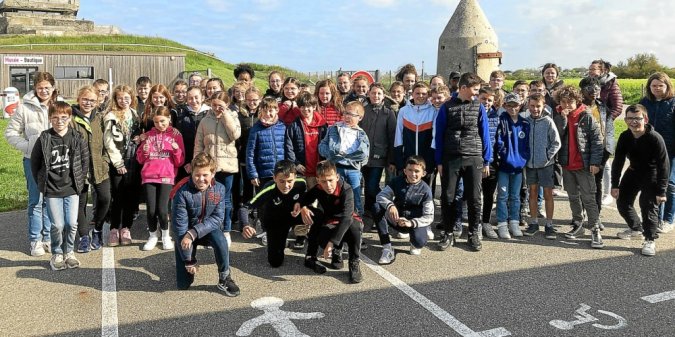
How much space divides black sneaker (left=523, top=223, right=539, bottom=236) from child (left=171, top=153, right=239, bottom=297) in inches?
144

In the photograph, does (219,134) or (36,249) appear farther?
(219,134)

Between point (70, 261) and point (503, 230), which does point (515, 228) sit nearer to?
point (503, 230)

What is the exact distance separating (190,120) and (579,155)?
4596mm

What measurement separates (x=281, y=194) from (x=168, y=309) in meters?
1.60

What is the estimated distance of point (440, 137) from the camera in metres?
5.83

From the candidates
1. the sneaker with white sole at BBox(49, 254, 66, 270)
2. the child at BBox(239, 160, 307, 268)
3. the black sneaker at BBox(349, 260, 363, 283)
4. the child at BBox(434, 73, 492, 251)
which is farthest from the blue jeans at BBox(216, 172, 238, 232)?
the child at BBox(434, 73, 492, 251)

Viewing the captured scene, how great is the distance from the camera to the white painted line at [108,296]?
152 inches

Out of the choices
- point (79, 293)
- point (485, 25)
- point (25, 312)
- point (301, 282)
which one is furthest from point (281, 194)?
point (485, 25)

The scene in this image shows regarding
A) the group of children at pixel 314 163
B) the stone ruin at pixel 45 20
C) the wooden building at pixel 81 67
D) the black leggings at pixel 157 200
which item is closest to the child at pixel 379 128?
the group of children at pixel 314 163

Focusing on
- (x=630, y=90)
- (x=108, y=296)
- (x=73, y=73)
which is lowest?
(x=108, y=296)

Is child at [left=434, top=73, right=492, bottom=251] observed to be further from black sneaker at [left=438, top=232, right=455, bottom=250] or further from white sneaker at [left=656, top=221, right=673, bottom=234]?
white sneaker at [left=656, top=221, right=673, bottom=234]

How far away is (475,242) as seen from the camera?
5.69 m

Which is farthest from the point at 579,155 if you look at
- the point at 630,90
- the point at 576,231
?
the point at 630,90

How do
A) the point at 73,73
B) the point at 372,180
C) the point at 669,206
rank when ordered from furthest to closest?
1. the point at 73,73
2. the point at 372,180
3. the point at 669,206
